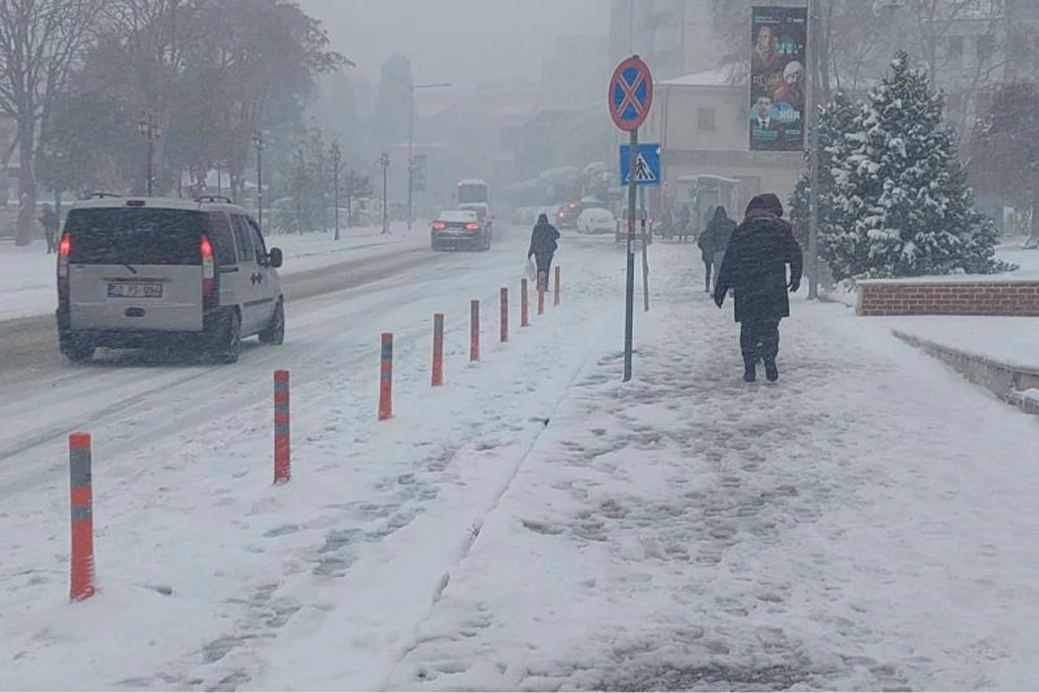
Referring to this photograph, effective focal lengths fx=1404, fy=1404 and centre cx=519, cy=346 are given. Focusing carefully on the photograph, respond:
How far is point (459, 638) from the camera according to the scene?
5.89 m

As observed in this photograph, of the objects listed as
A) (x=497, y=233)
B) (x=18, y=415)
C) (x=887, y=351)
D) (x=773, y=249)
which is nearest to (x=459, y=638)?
(x=18, y=415)

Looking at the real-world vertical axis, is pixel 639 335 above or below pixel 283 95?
below

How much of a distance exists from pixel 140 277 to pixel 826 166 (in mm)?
→ 19535

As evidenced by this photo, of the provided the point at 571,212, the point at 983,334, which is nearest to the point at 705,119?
the point at 571,212

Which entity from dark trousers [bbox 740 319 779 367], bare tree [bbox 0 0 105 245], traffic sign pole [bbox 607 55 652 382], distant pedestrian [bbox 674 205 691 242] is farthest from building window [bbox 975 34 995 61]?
traffic sign pole [bbox 607 55 652 382]

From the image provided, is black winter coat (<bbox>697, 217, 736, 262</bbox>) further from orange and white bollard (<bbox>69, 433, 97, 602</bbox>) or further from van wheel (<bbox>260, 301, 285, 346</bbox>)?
orange and white bollard (<bbox>69, 433, 97, 602</bbox>)

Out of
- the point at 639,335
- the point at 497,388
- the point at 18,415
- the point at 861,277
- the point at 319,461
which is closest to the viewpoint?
the point at 319,461

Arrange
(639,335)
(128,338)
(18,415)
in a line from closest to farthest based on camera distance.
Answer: (18,415)
(128,338)
(639,335)

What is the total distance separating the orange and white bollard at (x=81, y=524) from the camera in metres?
6.44

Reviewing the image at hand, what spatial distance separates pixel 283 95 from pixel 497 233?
50.8 ft

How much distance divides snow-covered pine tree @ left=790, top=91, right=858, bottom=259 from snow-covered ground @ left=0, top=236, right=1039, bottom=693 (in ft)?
48.3

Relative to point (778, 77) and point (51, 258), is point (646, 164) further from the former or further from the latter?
point (51, 258)

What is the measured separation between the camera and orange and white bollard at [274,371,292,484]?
905cm

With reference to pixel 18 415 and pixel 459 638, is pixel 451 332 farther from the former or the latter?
pixel 459 638
